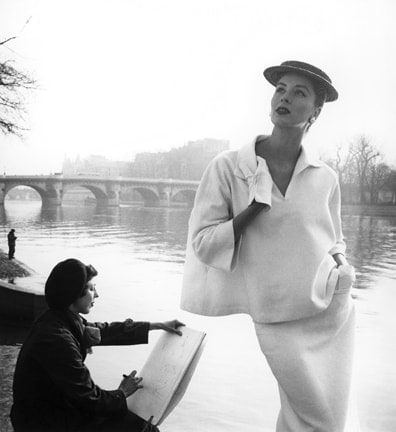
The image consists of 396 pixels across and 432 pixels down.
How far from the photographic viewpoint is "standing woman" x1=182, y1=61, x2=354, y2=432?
3.35ft

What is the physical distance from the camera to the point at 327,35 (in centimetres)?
168

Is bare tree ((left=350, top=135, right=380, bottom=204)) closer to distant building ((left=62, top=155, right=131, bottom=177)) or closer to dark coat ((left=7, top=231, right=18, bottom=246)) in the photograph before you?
distant building ((left=62, top=155, right=131, bottom=177))

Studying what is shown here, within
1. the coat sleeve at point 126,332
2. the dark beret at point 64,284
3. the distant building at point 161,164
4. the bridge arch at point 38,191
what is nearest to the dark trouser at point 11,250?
the bridge arch at point 38,191

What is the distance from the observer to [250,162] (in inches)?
40.5

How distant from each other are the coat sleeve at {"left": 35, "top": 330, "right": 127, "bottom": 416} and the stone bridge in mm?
1058

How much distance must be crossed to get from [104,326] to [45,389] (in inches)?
9.2

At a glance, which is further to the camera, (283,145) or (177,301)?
(177,301)

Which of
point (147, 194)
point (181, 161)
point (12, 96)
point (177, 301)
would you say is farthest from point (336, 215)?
point (12, 96)

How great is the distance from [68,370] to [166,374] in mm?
296

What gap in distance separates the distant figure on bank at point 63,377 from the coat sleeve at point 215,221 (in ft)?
0.78

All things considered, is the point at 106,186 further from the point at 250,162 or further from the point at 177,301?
the point at 250,162

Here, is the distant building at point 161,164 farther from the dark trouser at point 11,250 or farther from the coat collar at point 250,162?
the coat collar at point 250,162

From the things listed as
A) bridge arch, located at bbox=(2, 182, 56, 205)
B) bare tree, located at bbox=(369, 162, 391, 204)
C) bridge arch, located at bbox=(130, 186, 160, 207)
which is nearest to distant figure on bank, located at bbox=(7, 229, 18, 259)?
bridge arch, located at bbox=(2, 182, 56, 205)

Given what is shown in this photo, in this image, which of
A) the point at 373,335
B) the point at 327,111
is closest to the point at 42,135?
the point at 327,111
